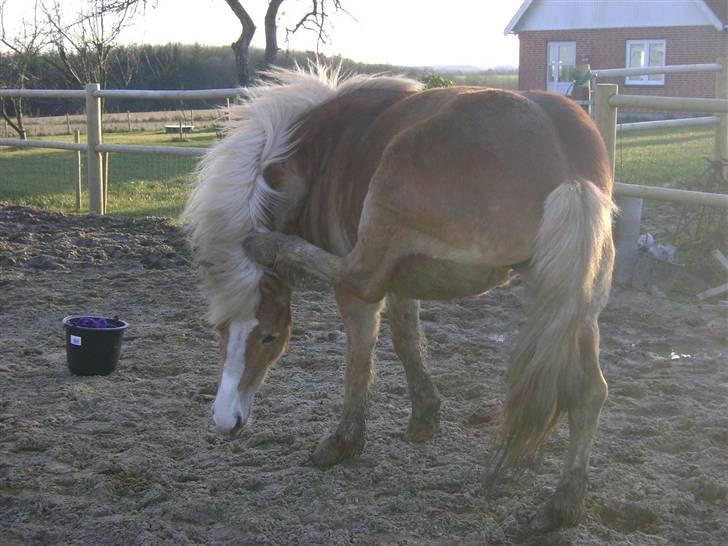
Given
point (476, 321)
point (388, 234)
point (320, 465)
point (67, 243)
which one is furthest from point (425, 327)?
point (67, 243)

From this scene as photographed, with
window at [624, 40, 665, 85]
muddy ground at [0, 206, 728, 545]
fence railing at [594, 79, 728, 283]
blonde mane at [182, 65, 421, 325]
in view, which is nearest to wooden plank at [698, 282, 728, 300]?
muddy ground at [0, 206, 728, 545]

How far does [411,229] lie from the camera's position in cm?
281

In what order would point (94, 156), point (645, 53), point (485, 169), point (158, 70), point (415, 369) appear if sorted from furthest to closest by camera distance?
point (158, 70) → point (645, 53) → point (94, 156) → point (415, 369) → point (485, 169)

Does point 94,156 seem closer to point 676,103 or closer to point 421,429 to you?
point 676,103

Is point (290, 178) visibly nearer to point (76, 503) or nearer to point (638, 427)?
point (76, 503)

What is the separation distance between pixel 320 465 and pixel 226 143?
4.65 feet

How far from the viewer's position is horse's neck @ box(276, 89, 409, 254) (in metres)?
3.34

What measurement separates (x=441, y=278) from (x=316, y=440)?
1143mm

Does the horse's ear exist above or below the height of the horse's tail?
above

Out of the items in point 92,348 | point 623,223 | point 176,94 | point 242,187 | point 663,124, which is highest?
point 176,94

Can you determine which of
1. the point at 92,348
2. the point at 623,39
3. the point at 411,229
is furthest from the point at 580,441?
the point at 623,39

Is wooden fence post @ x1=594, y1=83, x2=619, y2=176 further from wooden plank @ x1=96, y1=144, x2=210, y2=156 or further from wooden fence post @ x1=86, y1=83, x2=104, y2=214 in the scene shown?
wooden fence post @ x1=86, y1=83, x2=104, y2=214

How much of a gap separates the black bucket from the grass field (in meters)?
5.27

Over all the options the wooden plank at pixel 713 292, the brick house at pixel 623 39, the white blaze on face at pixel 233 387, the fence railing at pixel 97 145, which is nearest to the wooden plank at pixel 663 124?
the wooden plank at pixel 713 292
